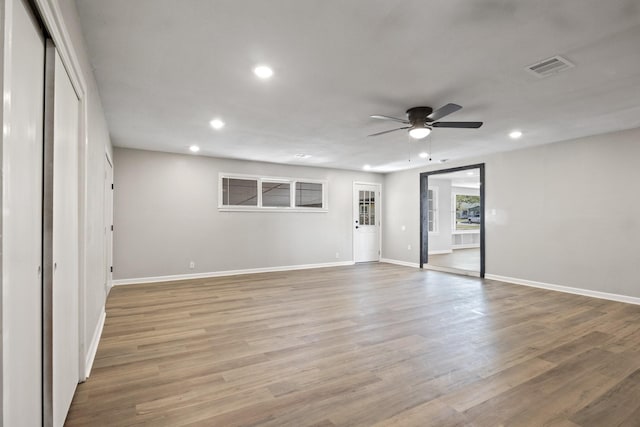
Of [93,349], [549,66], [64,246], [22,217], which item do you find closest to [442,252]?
[549,66]

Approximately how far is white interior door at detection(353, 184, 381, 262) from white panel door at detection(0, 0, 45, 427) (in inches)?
287

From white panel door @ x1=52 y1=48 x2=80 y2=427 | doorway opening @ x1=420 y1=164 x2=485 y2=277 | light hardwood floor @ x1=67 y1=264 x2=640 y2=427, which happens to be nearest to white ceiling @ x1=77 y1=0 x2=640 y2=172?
white panel door @ x1=52 y1=48 x2=80 y2=427

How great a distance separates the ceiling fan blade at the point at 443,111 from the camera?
3108 mm

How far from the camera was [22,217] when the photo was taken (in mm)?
1249

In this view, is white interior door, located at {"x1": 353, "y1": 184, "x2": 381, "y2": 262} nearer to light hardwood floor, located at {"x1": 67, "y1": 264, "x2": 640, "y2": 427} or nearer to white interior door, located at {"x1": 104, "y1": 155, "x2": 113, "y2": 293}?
light hardwood floor, located at {"x1": 67, "y1": 264, "x2": 640, "y2": 427}

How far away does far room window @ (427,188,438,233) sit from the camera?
1054 centimetres

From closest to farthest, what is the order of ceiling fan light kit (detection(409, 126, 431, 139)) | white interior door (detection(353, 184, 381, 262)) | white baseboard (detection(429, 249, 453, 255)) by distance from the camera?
ceiling fan light kit (detection(409, 126, 431, 139))
white interior door (detection(353, 184, 381, 262))
white baseboard (detection(429, 249, 453, 255))

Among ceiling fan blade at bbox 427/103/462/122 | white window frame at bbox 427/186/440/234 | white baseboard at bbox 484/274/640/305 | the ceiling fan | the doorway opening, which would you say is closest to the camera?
ceiling fan blade at bbox 427/103/462/122

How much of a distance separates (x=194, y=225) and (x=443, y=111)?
5009 millimetres

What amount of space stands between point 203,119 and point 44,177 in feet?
9.33

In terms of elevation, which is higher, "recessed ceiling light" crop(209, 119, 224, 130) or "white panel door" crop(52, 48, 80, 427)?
"recessed ceiling light" crop(209, 119, 224, 130)

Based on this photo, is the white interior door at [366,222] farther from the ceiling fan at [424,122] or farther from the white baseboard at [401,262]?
the ceiling fan at [424,122]

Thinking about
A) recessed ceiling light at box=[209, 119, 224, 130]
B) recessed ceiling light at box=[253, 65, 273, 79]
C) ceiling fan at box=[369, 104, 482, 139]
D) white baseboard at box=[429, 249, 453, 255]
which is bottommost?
white baseboard at box=[429, 249, 453, 255]

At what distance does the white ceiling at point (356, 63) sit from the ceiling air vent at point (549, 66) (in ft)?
0.21
